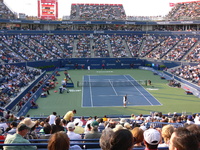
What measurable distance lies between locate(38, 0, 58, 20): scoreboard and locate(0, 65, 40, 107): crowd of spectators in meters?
27.5

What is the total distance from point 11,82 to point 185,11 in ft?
164

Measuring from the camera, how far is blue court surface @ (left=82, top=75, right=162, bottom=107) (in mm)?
26906

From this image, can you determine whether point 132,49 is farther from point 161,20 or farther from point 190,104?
point 190,104

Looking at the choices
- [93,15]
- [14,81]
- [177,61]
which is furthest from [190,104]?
[93,15]

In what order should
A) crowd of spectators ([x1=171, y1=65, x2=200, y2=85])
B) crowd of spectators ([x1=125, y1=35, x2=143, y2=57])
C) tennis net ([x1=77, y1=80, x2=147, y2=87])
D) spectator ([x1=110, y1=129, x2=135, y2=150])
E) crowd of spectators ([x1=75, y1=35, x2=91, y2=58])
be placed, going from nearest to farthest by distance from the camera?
spectator ([x1=110, y1=129, x2=135, y2=150]), crowd of spectators ([x1=171, y1=65, x2=200, y2=85]), tennis net ([x1=77, y1=80, x2=147, y2=87]), crowd of spectators ([x1=75, y1=35, x2=91, y2=58]), crowd of spectators ([x1=125, y1=35, x2=143, y2=57])

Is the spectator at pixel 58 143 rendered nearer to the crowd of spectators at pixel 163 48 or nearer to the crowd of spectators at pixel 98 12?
the crowd of spectators at pixel 163 48

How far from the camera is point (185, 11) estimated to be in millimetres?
64812

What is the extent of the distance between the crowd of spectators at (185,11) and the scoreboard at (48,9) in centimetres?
2942

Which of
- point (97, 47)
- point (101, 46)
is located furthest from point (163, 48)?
point (97, 47)

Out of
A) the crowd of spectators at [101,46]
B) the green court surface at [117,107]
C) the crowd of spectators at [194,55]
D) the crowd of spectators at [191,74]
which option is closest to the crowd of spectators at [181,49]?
the crowd of spectators at [194,55]

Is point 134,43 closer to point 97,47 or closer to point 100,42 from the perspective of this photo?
point 100,42

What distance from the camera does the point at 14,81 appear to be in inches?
1227

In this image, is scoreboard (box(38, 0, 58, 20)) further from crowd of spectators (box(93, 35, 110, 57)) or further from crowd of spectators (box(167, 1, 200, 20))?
crowd of spectators (box(167, 1, 200, 20))

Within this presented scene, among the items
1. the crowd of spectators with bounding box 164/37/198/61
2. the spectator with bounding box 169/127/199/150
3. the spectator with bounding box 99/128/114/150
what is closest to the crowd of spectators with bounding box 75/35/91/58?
the crowd of spectators with bounding box 164/37/198/61
